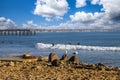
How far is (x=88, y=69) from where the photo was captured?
65.4 ft

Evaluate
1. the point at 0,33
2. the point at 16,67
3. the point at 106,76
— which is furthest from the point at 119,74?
the point at 0,33

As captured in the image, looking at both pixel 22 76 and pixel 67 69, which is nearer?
pixel 22 76

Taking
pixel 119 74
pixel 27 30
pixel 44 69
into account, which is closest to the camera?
pixel 119 74

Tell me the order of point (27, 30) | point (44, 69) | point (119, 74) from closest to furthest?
point (119, 74)
point (44, 69)
point (27, 30)

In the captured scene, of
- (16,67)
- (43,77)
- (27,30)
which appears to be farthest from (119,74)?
(27,30)

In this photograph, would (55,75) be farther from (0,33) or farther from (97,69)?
(0,33)

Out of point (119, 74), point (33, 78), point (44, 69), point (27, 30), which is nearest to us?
point (33, 78)

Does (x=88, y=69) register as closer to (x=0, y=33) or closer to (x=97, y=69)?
(x=97, y=69)

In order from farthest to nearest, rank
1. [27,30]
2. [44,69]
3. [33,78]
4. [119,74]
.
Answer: [27,30], [44,69], [119,74], [33,78]

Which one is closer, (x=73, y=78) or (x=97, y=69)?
(x=73, y=78)

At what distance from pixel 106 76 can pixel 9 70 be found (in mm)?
5545

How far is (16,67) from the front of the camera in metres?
19.6

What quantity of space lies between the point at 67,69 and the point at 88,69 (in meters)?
1.47

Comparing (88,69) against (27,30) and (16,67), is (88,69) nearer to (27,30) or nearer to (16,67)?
(16,67)
